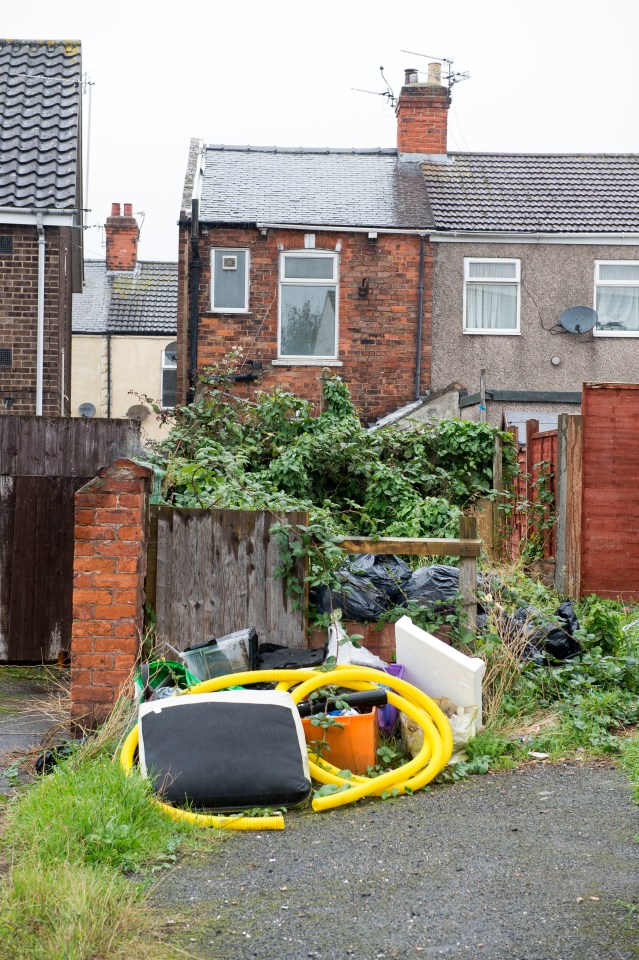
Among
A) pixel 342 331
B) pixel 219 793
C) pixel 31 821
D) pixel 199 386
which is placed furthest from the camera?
pixel 342 331

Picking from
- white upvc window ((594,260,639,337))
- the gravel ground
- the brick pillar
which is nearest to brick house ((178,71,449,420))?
white upvc window ((594,260,639,337))

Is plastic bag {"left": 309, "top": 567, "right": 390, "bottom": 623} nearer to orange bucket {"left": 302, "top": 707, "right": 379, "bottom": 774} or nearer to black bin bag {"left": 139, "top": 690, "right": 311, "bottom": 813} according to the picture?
orange bucket {"left": 302, "top": 707, "right": 379, "bottom": 774}

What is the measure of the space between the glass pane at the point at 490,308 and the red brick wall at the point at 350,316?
780 millimetres

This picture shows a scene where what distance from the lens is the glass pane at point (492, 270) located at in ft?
56.9

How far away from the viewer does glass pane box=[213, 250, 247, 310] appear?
17125 millimetres

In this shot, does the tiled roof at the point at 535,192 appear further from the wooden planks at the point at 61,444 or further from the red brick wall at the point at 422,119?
the wooden planks at the point at 61,444

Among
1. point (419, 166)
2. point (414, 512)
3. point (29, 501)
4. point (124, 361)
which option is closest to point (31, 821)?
point (29, 501)

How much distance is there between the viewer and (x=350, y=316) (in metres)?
17.1

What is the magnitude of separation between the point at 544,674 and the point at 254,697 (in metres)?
2.23

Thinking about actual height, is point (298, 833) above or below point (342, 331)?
below

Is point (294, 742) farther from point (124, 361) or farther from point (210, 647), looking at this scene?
point (124, 361)

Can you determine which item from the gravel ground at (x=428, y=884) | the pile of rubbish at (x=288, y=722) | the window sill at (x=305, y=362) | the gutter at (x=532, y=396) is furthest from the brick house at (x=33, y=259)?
the gravel ground at (x=428, y=884)

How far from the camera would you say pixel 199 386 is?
15.1m

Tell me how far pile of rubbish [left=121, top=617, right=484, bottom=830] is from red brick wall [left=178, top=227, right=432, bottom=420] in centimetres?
1117
